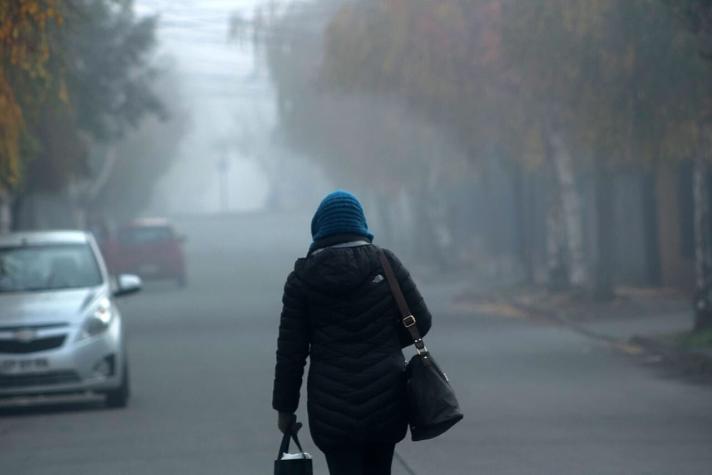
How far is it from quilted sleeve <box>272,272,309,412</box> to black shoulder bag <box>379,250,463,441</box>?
395 mm

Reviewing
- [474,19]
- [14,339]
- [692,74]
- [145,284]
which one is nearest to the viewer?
[14,339]

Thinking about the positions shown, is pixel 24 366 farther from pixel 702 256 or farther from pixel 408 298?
pixel 702 256

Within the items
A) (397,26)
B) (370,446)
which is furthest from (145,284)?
(370,446)

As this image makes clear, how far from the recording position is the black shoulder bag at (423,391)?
5.93 metres

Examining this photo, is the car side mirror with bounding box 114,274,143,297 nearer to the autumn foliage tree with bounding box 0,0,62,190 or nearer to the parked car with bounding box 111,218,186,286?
the autumn foliage tree with bounding box 0,0,62,190

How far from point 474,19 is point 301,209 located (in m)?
69.8

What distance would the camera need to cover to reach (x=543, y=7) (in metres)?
19.9

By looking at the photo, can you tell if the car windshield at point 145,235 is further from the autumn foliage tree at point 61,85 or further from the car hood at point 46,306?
the car hood at point 46,306

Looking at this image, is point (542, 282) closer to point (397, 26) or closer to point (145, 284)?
point (397, 26)

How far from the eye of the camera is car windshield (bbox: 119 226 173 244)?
128 feet

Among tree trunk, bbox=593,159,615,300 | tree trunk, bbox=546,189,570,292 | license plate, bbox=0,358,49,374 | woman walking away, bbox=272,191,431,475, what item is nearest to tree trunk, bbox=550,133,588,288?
tree trunk, bbox=593,159,615,300

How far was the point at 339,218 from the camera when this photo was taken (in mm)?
6117

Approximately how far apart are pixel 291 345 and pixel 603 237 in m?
19.1

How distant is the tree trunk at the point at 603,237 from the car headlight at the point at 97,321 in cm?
1164
